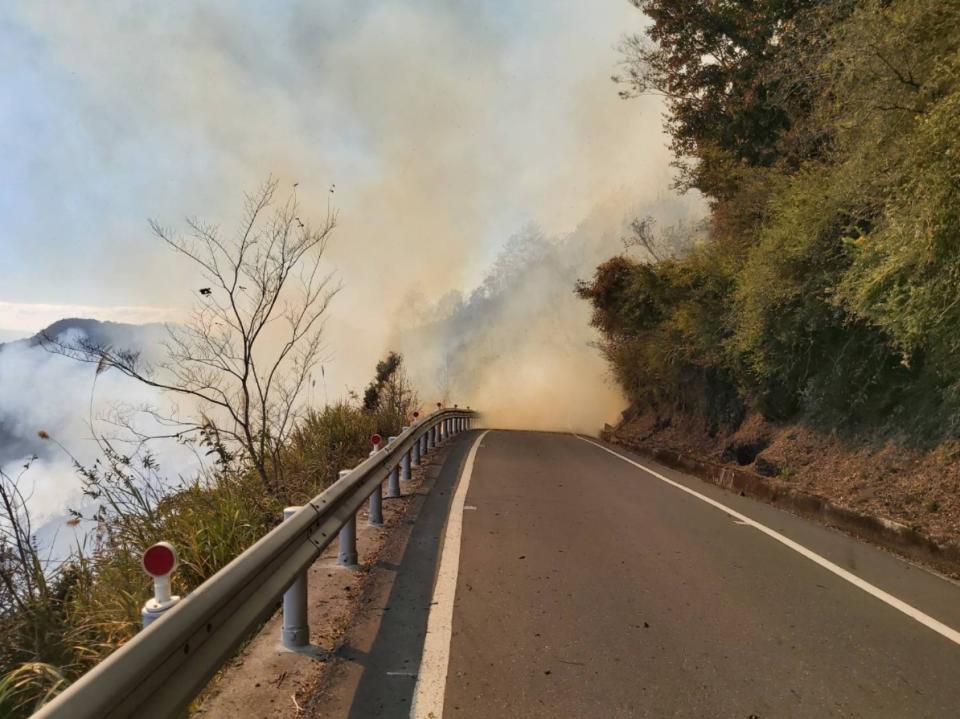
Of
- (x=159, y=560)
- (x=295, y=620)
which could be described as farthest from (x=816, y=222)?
(x=159, y=560)

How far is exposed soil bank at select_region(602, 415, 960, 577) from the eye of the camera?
26.2ft

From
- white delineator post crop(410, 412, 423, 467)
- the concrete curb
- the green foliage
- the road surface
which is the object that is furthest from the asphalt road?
the green foliage

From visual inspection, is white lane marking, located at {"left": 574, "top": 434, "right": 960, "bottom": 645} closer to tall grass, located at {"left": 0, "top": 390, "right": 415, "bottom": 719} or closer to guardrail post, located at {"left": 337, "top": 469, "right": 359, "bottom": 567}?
guardrail post, located at {"left": 337, "top": 469, "right": 359, "bottom": 567}

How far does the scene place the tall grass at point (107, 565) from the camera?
4.49m

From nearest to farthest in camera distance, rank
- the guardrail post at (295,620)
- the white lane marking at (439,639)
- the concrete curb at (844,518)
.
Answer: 1. the white lane marking at (439,639)
2. the guardrail post at (295,620)
3. the concrete curb at (844,518)

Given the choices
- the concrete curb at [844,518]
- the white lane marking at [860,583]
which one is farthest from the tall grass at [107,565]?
the concrete curb at [844,518]

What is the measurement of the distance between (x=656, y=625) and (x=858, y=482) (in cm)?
711

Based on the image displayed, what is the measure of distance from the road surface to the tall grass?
5.35 feet

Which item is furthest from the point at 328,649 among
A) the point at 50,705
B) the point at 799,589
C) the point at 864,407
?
the point at 864,407

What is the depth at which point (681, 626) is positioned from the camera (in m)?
4.84

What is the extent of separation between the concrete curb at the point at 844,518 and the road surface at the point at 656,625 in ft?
1.43

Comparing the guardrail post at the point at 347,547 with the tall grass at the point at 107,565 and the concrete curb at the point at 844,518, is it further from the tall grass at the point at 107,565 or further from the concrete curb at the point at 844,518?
the concrete curb at the point at 844,518

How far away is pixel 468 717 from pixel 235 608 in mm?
1277

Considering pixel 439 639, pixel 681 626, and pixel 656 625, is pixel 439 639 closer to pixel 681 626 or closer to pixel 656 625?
pixel 656 625
